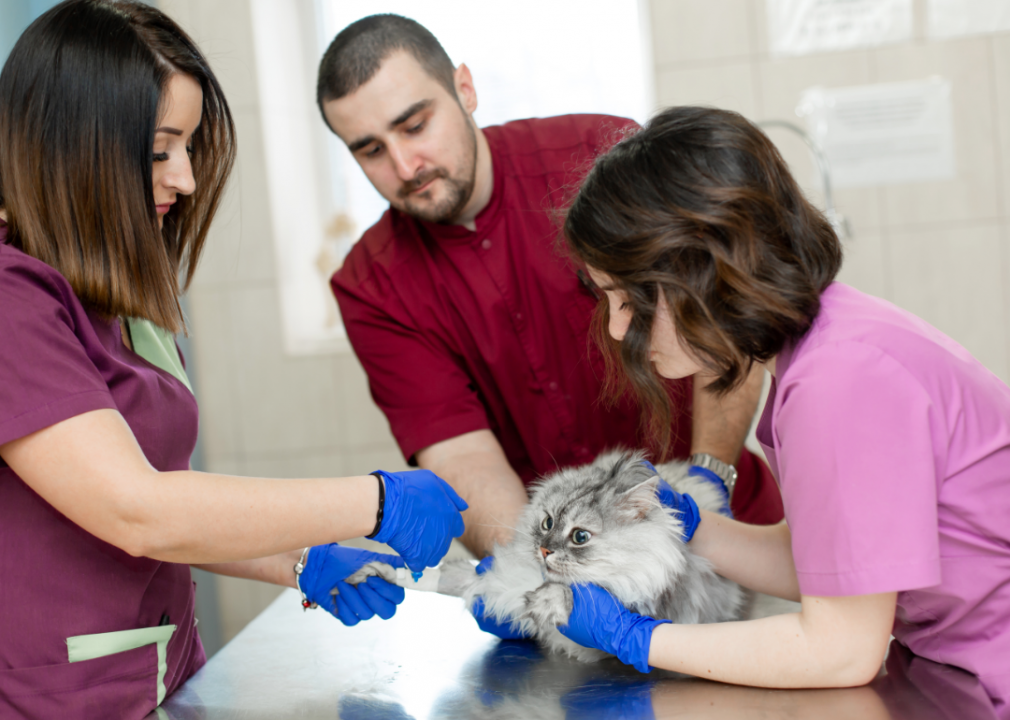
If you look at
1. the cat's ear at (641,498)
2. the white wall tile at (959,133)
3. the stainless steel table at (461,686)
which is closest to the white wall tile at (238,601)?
the stainless steel table at (461,686)

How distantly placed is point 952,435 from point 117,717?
1.16 meters

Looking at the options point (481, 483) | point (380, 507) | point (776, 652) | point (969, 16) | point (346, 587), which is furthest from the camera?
point (969, 16)

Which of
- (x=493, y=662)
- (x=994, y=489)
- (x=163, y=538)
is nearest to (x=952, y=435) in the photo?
(x=994, y=489)

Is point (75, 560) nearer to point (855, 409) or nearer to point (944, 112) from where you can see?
point (855, 409)

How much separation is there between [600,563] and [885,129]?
2532 mm

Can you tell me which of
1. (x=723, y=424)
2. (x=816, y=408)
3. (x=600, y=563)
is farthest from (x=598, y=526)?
(x=723, y=424)

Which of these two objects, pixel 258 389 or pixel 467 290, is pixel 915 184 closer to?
pixel 467 290

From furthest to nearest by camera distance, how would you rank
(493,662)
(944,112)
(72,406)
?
(944,112) < (493,662) < (72,406)

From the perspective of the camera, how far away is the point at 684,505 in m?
1.27

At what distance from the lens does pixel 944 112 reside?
2.97 meters

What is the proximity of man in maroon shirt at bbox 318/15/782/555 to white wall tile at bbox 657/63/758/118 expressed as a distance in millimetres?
1196

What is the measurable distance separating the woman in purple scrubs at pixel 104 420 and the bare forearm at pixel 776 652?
38 cm

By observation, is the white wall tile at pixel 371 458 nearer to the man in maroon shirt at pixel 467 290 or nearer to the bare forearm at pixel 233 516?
the man in maroon shirt at pixel 467 290

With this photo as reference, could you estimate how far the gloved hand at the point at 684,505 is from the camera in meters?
1.24
